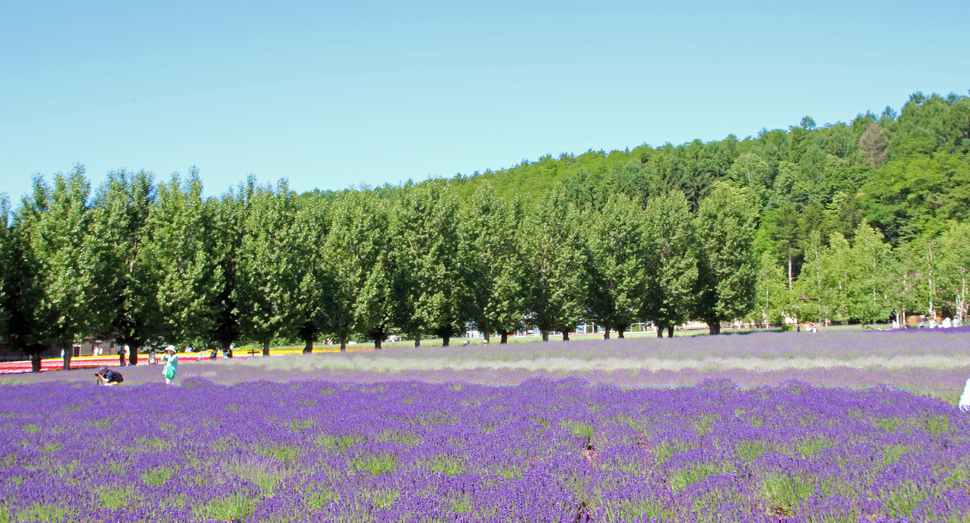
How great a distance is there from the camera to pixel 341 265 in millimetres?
48031

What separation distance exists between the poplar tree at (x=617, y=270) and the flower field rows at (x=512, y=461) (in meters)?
42.2

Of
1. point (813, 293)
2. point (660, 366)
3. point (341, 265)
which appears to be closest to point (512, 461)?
point (660, 366)

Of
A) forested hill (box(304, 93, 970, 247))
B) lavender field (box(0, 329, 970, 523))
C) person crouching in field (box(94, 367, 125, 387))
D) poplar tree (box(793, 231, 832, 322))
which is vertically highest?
forested hill (box(304, 93, 970, 247))

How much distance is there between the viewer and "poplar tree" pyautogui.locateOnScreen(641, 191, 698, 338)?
56469 mm

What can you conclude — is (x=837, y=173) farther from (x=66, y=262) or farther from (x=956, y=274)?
(x=66, y=262)

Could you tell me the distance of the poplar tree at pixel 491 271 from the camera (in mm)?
49094

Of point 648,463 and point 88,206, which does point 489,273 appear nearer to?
point 88,206

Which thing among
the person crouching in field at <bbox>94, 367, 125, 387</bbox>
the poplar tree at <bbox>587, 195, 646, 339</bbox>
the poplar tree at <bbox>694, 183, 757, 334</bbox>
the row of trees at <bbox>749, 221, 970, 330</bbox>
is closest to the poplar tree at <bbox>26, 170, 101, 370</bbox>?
the person crouching in field at <bbox>94, 367, 125, 387</bbox>

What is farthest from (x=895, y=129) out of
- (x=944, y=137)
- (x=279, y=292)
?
(x=279, y=292)

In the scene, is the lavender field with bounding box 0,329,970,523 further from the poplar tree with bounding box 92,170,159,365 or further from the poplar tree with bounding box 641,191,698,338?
the poplar tree with bounding box 641,191,698,338

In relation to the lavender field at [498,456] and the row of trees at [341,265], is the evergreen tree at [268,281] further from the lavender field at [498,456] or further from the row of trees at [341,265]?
the lavender field at [498,456]

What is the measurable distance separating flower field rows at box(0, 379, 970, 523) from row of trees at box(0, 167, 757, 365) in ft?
102

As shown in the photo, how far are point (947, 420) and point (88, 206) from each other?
4855 centimetres

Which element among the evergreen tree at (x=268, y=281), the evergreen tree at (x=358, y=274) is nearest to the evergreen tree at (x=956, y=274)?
the evergreen tree at (x=358, y=274)
